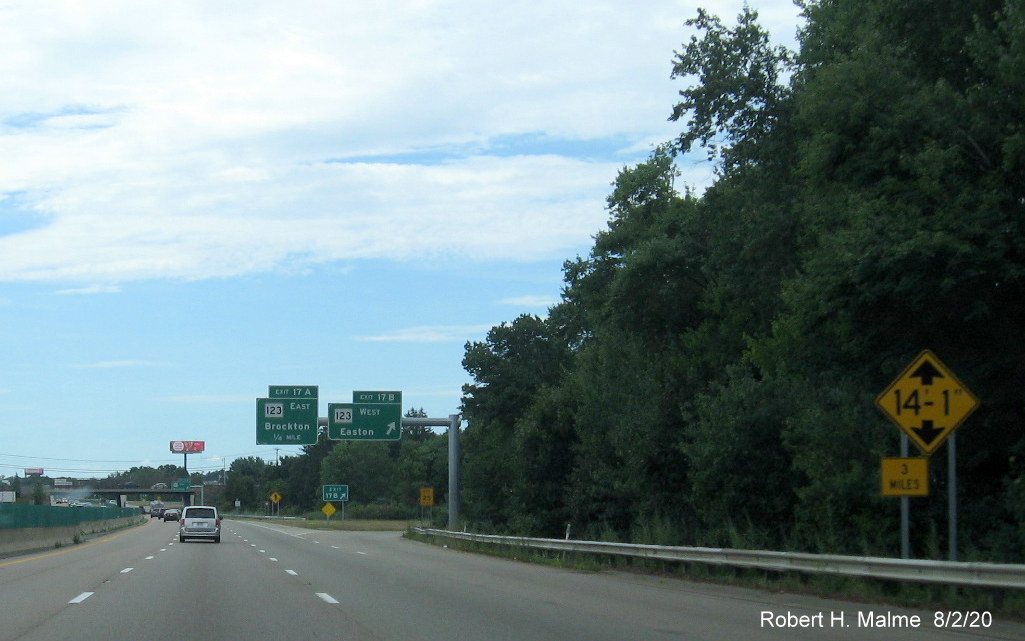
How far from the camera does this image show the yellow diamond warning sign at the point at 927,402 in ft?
53.8

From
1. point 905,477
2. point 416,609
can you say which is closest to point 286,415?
point 416,609

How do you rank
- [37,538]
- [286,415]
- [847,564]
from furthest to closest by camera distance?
[286,415] → [37,538] → [847,564]

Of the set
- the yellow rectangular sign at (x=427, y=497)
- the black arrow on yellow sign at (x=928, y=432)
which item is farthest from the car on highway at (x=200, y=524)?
the black arrow on yellow sign at (x=928, y=432)

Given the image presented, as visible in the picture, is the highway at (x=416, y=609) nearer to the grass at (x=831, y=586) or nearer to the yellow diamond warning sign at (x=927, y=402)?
the grass at (x=831, y=586)

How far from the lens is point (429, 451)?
563ft

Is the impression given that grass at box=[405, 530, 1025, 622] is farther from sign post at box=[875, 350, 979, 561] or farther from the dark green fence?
the dark green fence

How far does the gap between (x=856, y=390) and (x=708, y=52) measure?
1345 centimetres

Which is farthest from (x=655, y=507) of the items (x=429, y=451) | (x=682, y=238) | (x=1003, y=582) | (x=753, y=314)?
(x=429, y=451)

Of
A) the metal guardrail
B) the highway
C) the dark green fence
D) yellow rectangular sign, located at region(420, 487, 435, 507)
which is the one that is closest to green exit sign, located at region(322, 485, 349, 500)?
the dark green fence

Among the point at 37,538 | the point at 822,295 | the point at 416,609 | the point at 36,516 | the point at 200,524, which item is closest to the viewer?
the point at 416,609

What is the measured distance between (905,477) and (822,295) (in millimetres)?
5120

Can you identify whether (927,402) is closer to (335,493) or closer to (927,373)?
(927,373)

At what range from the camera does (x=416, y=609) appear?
1659cm

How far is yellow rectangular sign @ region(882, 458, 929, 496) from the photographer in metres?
16.5
